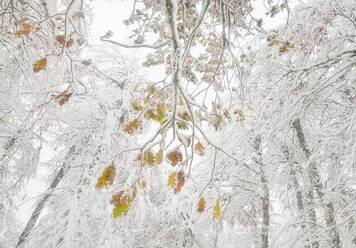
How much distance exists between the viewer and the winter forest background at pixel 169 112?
57.7 inches

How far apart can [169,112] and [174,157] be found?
341mm

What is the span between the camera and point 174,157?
130 cm

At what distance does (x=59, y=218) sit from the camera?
375cm

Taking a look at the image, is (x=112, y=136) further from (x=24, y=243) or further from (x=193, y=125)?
(x=193, y=125)

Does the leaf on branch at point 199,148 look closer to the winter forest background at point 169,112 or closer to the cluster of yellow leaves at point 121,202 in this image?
the winter forest background at point 169,112

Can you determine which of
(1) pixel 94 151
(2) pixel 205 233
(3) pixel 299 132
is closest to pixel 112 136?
(1) pixel 94 151

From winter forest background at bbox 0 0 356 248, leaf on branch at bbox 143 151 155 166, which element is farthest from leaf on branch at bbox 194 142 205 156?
leaf on branch at bbox 143 151 155 166

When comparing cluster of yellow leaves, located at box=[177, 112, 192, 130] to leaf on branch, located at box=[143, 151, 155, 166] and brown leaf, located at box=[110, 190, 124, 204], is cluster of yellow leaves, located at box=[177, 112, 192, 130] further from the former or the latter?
brown leaf, located at box=[110, 190, 124, 204]

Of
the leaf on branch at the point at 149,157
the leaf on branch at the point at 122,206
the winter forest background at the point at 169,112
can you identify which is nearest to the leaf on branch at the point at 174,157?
the winter forest background at the point at 169,112

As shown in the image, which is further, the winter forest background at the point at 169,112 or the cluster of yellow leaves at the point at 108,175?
the winter forest background at the point at 169,112

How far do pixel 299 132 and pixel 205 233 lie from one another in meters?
4.48

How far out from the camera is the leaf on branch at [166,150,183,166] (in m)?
1.30

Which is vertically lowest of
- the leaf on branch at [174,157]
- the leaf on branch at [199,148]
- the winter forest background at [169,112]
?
the leaf on branch at [174,157]

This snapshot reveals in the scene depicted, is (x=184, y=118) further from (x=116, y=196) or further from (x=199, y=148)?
(x=116, y=196)
